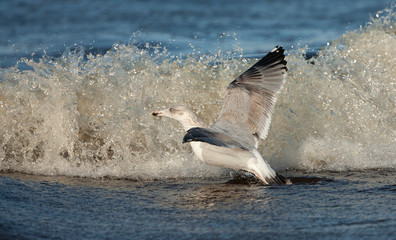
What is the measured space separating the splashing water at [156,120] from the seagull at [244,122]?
0.49 m

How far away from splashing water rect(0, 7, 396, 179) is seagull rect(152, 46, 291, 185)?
495 mm

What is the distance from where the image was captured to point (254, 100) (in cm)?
614

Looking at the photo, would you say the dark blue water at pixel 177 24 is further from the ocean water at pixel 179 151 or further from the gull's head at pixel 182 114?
the gull's head at pixel 182 114

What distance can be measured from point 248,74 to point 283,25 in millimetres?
8448

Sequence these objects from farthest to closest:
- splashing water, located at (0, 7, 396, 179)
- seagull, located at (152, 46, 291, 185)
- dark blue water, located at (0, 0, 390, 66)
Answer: dark blue water, located at (0, 0, 390, 66) < splashing water, located at (0, 7, 396, 179) < seagull, located at (152, 46, 291, 185)

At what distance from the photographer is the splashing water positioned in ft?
20.1

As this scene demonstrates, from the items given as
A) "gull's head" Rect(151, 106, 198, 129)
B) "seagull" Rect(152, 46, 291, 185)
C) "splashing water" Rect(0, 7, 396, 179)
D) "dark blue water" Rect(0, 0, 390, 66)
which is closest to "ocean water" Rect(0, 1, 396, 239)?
"splashing water" Rect(0, 7, 396, 179)

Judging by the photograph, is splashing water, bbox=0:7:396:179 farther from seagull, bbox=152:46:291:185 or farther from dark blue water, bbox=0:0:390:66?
dark blue water, bbox=0:0:390:66

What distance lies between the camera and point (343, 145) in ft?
21.3

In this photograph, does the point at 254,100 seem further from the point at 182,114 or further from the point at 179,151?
the point at 179,151

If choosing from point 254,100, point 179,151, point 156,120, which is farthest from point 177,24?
point 254,100

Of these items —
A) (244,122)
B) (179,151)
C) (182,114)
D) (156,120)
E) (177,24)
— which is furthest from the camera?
(177,24)

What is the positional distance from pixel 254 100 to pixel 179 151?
0.97 meters

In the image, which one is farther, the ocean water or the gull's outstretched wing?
the gull's outstretched wing
